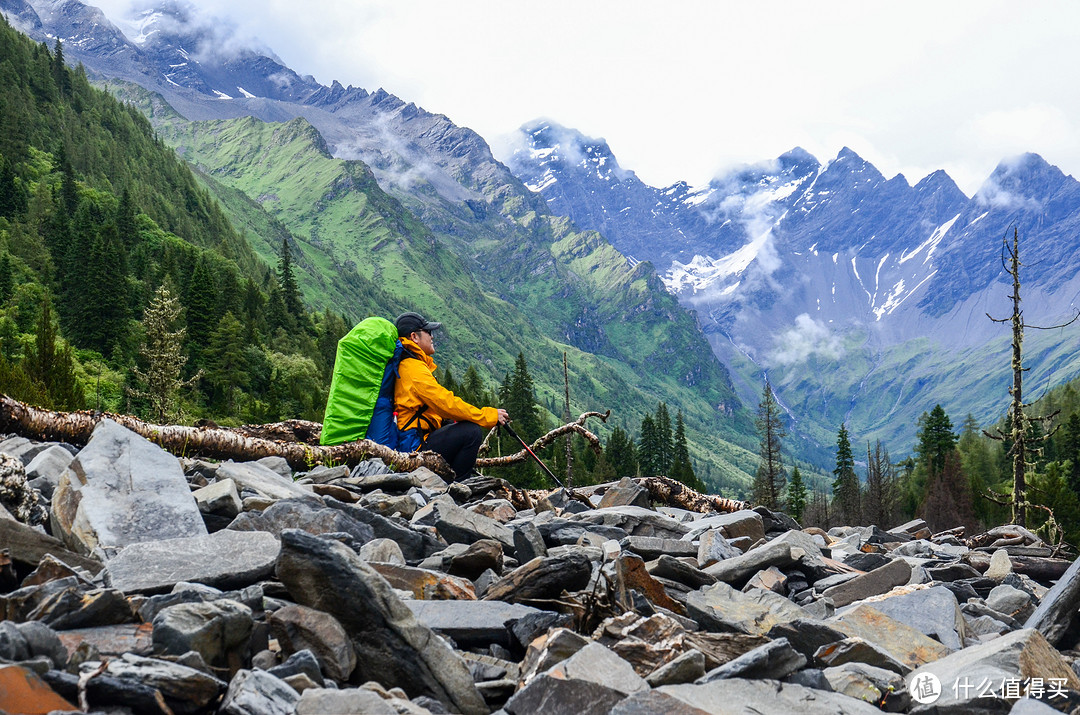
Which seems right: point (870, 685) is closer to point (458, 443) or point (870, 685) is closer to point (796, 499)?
point (458, 443)

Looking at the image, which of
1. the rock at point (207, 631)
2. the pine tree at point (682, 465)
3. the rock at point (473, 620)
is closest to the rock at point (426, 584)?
the rock at point (473, 620)

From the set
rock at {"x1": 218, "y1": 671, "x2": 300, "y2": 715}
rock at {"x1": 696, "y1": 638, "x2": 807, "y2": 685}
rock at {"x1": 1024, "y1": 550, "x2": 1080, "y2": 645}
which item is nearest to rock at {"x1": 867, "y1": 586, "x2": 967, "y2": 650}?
rock at {"x1": 1024, "y1": 550, "x2": 1080, "y2": 645}

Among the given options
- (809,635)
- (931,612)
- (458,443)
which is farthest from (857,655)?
(458,443)

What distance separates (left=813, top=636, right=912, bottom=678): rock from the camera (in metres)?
4.87

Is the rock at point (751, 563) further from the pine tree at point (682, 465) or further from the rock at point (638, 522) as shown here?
the pine tree at point (682, 465)

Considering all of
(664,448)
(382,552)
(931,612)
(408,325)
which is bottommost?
(664,448)

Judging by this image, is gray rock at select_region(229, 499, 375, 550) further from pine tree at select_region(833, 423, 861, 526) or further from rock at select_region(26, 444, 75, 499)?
pine tree at select_region(833, 423, 861, 526)

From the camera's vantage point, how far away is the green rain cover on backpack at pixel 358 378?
12336mm

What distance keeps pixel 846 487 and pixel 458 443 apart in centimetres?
10486

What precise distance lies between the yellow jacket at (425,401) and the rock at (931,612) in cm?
691

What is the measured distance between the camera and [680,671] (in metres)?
4.22

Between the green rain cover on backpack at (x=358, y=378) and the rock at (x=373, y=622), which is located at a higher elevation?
the green rain cover on backpack at (x=358, y=378)

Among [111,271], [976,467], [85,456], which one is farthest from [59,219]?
[976,467]

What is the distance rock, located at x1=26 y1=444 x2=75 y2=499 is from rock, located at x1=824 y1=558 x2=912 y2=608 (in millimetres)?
6698
